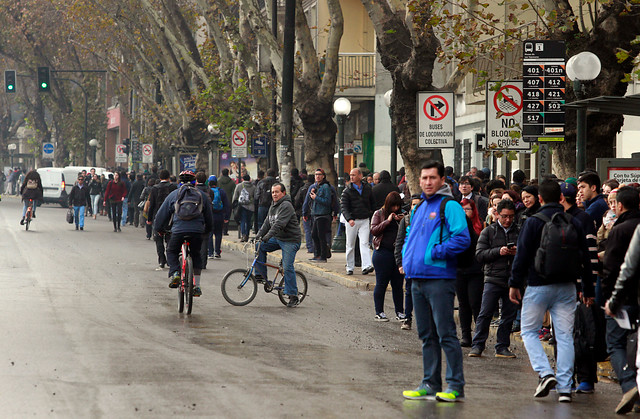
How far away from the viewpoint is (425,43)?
19047 millimetres

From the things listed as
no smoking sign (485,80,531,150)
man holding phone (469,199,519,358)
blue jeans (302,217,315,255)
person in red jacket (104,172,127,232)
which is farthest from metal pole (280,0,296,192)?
man holding phone (469,199,519,358)

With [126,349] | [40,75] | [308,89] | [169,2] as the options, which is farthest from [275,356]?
[40,75]

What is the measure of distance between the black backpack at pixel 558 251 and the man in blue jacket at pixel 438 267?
627 millimetres

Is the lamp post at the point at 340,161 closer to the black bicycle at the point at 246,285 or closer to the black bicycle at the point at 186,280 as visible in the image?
the black bicycle at the point at 246,285

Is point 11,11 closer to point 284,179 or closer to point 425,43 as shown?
point 284,179

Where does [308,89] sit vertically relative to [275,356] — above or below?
above

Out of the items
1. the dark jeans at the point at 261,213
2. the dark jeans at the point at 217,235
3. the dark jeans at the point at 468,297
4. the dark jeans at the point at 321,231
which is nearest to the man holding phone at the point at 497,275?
the dark jeans at the point at 468,297

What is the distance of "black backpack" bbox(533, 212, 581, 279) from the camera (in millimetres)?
8438

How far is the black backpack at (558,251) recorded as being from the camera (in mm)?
8438

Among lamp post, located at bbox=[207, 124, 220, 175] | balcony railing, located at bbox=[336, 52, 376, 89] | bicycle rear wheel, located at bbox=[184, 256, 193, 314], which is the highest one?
balcony railing, located at bbox=[336, 52, 376, 89]

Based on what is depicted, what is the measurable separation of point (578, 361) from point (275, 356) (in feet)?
8.96

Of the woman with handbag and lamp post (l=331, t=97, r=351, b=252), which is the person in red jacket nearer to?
lamp post (l=331, t=97, r=351, b=252)

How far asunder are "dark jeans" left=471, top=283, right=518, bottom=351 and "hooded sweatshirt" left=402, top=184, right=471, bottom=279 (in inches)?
106

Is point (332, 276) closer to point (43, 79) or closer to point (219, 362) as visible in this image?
point (219, 362)
